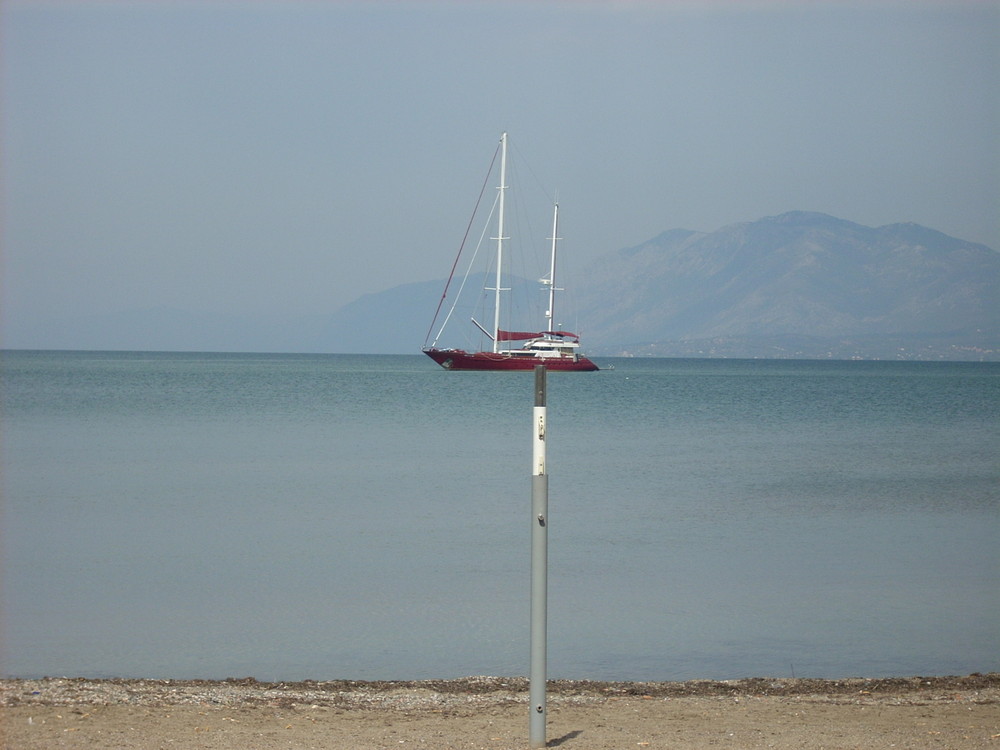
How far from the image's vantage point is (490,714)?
6.47 metres

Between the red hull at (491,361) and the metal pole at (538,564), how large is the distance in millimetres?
57330

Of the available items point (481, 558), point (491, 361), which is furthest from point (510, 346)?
point (481, 558)

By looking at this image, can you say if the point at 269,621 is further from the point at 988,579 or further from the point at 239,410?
the point at 239,410

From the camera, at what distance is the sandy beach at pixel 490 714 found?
19.1ft

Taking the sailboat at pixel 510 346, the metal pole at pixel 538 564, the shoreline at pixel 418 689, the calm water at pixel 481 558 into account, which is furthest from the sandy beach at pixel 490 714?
the sailboat at pixel 510 346

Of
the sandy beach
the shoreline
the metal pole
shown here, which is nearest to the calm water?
the shoreline

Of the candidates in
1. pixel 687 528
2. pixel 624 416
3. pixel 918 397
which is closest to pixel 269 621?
pixel 687 528

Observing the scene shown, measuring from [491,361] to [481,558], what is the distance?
5345 centimetres

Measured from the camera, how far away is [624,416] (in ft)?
137

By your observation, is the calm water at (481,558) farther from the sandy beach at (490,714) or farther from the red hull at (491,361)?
the red hull at (491,361)

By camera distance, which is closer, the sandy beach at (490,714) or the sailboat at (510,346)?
the sandy beach at (490,714)

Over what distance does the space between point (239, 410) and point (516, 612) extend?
33029 mm

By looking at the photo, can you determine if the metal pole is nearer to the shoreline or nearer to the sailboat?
the shoreline

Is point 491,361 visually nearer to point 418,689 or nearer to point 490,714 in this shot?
point 418,689
